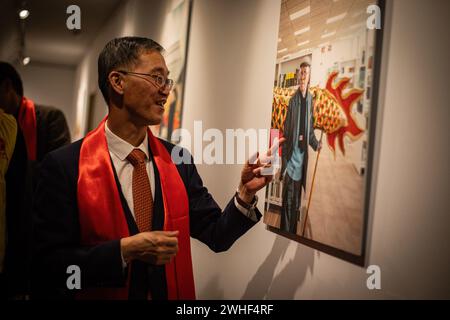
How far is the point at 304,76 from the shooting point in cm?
142

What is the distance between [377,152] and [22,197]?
1.20 meters

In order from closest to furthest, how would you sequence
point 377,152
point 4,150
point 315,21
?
point 377,152 < point 315,21 < point 4,150

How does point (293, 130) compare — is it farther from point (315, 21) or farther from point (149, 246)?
point (149, 246)

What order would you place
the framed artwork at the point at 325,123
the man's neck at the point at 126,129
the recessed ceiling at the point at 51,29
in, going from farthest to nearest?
the recessed ceiling at the point at 51,29, the man's neck at the point at 126,129, the framed artwork at the point at 325,123

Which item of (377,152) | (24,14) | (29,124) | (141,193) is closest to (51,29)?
(24,14)

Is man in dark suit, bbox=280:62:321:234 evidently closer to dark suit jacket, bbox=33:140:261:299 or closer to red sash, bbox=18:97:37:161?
dark suit jacket, bbox=33:140:261:299

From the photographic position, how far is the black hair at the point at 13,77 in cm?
156

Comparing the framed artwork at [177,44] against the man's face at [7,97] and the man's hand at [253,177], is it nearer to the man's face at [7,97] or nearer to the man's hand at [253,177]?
the man's hand at [253,177]

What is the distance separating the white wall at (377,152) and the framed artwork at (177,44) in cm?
3

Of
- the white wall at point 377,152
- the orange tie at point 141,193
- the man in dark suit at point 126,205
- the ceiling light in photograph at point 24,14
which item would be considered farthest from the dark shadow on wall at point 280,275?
the ceiling light in photograph at point 24,14

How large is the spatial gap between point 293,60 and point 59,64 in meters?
0.91

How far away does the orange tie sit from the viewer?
1.30 metres

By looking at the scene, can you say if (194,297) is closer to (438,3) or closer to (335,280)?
(335,280)

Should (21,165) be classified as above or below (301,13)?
below
